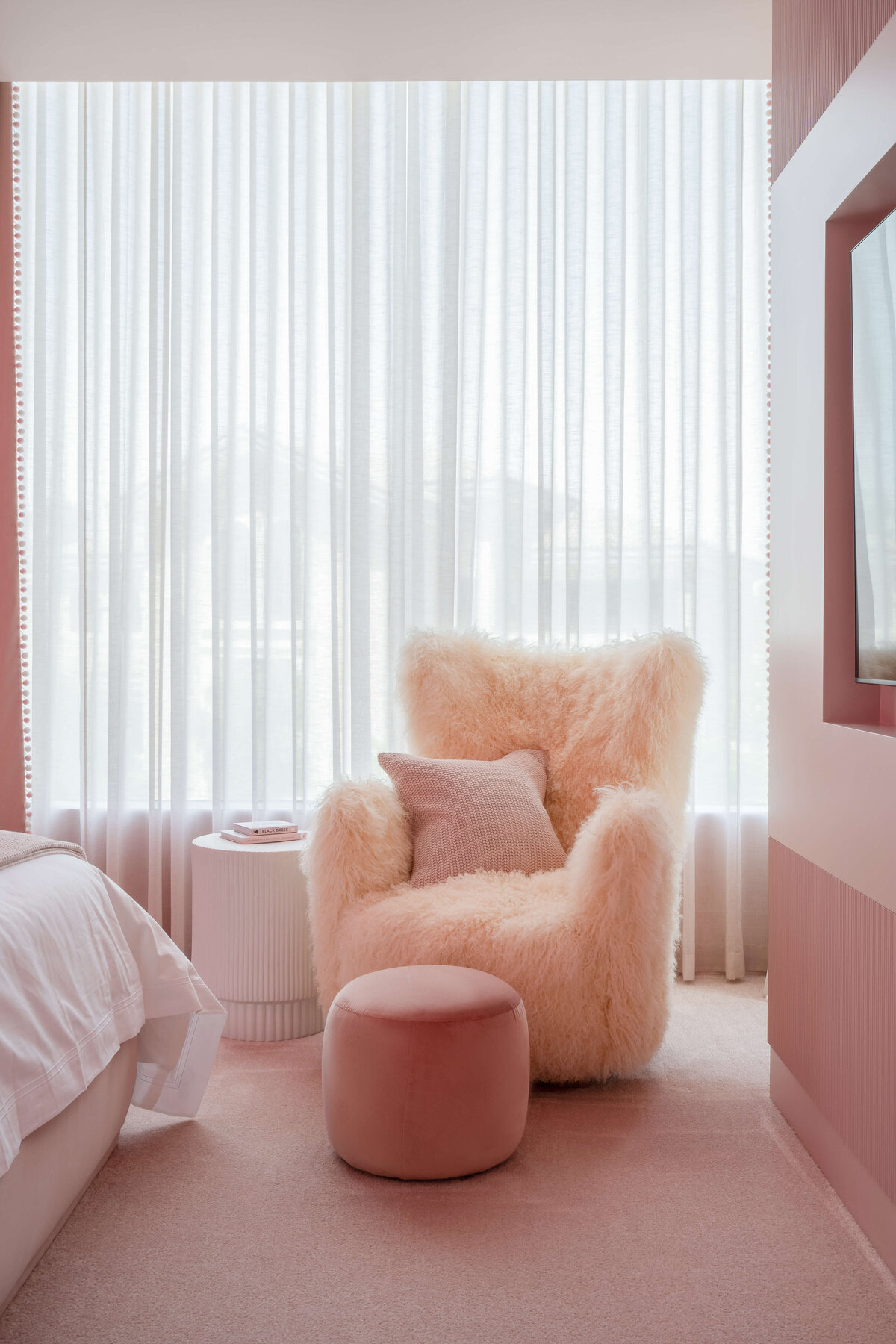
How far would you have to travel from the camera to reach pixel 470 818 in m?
2.54

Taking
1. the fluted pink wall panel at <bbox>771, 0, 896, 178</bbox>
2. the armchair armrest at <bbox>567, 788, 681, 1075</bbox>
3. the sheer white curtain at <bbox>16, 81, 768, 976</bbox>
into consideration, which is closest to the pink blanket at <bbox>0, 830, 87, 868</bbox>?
the armchair armrest at <bbox>567, 788, 681, 1075</bbox>

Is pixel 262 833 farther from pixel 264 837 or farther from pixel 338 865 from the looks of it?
pixel 338 865

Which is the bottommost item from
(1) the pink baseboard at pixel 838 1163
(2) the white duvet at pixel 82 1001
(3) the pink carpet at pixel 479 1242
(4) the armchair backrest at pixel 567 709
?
(3) the pink carpet at pixel 479 1242

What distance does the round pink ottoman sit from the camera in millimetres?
1815

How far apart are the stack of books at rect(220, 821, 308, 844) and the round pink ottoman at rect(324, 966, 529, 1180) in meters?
0.90

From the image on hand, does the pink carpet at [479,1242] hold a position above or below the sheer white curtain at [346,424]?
below

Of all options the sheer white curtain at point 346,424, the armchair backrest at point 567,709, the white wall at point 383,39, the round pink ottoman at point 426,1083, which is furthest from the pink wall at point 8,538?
the round pink ottoman at point 426,1083

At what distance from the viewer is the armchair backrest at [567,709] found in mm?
2600

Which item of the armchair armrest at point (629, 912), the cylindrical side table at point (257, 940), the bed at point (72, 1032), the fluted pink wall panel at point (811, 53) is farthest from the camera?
the cylindrical side table at point (257, 940)

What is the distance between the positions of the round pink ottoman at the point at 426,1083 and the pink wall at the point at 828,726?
0.59m

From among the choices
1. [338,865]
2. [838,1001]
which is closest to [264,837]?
[338,865]

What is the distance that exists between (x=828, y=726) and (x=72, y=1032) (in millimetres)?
1395

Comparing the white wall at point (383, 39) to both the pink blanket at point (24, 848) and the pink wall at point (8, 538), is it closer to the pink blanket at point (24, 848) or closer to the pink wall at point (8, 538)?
the pink wall at point (8, 538)

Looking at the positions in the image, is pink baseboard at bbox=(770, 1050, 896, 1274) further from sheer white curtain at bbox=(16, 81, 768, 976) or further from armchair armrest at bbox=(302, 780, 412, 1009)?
sheer white curtain at bbox=(16, 81, 768, 976)
